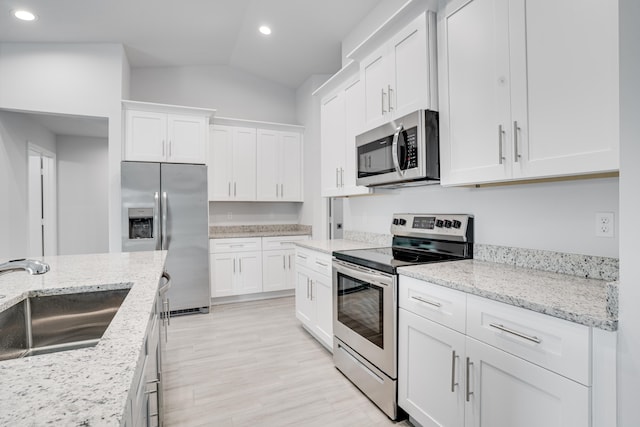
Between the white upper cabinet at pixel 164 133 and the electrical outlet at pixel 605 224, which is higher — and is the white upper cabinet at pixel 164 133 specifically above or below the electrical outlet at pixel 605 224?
above

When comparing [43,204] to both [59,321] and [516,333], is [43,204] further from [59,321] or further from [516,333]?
[516,333]

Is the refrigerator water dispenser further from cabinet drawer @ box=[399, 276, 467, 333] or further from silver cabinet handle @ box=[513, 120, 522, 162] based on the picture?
silver cabinet handle @ box=[513, 120, 522, 162]

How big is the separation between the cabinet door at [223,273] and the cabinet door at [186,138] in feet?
4.14

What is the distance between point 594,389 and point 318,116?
418cm

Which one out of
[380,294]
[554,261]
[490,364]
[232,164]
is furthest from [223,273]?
[554,261]

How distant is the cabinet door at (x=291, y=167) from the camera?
16.1 feet

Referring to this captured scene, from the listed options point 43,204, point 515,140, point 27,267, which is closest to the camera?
point 27,267

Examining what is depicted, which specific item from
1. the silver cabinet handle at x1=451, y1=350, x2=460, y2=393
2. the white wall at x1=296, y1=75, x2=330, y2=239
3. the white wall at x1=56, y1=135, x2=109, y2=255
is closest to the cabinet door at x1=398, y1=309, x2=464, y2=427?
the silver cabinet handle at x1=451, y1=350, x2=460, y2=393

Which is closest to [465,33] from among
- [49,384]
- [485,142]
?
[485,142]

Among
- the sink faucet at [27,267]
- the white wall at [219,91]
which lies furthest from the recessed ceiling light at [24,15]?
the sink faucet at [27,267]

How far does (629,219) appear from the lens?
0.99m

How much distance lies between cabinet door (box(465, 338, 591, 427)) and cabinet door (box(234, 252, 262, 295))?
3.38 metres

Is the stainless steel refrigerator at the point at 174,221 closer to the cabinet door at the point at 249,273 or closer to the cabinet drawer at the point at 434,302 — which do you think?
the cabinet door at the point at 249,273

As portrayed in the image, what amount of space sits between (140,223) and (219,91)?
2334 millimetres
